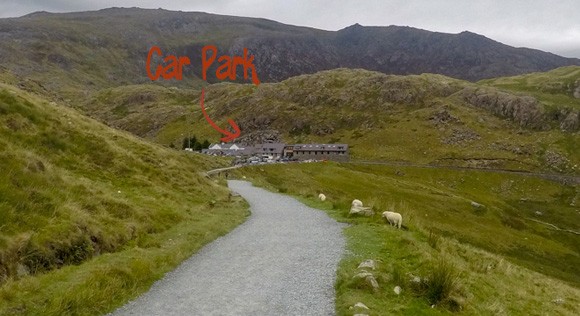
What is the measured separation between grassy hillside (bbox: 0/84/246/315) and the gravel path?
3.40 feet

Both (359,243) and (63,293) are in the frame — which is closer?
(63,293)

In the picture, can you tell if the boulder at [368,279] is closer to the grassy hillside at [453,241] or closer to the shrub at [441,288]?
the grassy hillside at [453,241]

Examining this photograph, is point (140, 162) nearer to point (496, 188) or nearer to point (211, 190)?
point (211, 190)

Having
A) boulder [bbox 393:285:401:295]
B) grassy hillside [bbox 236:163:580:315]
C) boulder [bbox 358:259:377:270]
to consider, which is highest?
boulder [bbox 393:285:401:295]

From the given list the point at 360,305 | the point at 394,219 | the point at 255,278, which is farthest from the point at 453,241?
the point at 360,305

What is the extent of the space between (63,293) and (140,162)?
96.4ft

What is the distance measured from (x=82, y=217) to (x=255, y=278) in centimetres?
999

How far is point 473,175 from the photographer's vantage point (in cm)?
17612

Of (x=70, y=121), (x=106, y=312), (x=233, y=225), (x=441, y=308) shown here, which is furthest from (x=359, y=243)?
(x=70, y=121)

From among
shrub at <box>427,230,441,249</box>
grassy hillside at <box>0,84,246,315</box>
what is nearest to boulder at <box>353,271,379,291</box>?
grassy hillside at <box>0,84,246,315</box>

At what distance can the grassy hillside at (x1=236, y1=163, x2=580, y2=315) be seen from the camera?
1544 cm

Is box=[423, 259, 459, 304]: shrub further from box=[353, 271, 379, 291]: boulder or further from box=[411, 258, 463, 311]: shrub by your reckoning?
box=[353, 271, 379, 291]: boulder

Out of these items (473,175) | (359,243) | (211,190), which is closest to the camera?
(359,243)

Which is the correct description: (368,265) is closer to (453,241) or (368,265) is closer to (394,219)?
(394,219)
